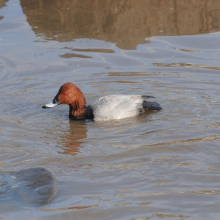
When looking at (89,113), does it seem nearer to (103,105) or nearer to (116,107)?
A: (103,105)

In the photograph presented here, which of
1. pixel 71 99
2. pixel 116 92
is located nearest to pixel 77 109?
pixel 71 99

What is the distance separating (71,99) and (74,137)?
1.10m

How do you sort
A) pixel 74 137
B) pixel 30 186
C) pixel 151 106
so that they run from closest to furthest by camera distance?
pixel 30 186 < pixel 74 137 < pixel 151 106

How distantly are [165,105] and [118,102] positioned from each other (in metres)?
0.94

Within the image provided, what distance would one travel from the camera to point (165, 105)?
7637mm

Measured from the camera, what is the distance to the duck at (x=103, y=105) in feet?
23.9

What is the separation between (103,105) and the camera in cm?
729

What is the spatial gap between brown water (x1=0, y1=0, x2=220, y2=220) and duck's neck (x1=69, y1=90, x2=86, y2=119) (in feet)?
0.72

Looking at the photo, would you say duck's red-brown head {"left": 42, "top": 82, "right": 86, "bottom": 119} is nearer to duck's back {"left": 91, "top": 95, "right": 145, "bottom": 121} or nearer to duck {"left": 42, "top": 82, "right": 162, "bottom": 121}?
duck {"left": 42, "top": 82, "right": 162, "bottom": 121}

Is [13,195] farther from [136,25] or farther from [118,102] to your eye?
[136,25]

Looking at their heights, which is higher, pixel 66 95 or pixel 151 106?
pixel 66 95

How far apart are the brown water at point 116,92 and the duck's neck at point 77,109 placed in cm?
22

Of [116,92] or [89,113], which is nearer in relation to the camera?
[89,113]

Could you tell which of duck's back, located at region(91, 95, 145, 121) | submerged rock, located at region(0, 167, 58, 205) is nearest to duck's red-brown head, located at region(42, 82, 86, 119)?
duck's back, located at region(91, 95, 145, 121)
